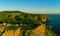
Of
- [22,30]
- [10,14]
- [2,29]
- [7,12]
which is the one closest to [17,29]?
[22,30]

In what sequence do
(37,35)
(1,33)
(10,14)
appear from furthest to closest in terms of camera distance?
1. (10,14)
2. (1,33)
3. (37,35)

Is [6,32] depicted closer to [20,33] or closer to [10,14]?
[20,33]

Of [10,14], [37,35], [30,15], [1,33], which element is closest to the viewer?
[37,35]

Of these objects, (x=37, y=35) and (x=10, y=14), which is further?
(x=10, y=14)

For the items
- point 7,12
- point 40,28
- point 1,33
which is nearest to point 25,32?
point 40,28

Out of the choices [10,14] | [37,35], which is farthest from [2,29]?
[10,14]

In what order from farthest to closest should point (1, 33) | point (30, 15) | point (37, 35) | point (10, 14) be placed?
point (30, 15) < point (10, 14) < point (1, 33) < point (37, 35)

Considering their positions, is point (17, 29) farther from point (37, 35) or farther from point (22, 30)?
point (37, 35)

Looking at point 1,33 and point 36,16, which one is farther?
point 36,16
